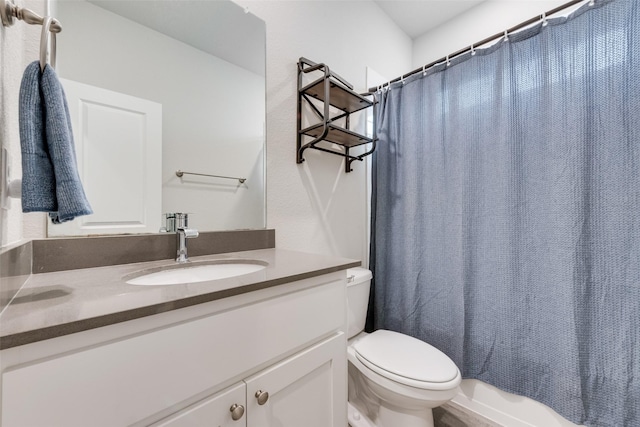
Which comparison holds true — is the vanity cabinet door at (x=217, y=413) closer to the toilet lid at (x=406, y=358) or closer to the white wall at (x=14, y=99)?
the white wall at (x=14, y=99)

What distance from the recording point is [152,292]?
0.53 meters

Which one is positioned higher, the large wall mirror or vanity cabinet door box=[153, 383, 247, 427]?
the large wall mirror

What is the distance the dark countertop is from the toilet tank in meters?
0.62

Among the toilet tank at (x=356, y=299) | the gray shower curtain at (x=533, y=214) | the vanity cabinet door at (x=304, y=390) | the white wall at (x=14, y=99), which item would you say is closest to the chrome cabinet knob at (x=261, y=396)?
the vanity cabinet door at (x=304, y=390)

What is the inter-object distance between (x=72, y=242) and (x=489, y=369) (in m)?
1.80

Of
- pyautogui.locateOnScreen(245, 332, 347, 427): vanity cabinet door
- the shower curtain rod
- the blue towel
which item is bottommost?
pyautogui.locateOnScreen(245, 332, 347, 427): vanity cabinet door

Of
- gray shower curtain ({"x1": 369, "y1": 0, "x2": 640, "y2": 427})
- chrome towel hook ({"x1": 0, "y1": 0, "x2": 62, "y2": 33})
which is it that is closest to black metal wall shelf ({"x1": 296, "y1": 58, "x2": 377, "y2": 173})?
gray shower curtain ({"x1": 369, "y1": 0, "x2": 640, "y2": 427})

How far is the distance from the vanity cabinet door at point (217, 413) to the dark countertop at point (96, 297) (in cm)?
22

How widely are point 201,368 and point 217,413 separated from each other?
0.38 feet

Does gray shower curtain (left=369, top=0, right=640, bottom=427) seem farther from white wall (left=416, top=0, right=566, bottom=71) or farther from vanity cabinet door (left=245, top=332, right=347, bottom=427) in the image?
vanity cabinet door (left=245, top=332, right=347, bottom=427)

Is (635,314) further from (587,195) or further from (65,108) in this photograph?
(65,108)

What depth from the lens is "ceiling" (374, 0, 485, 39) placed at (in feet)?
5.83

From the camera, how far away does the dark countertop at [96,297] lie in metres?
0.37

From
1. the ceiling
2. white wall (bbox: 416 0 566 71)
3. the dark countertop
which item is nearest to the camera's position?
the dark countertop
